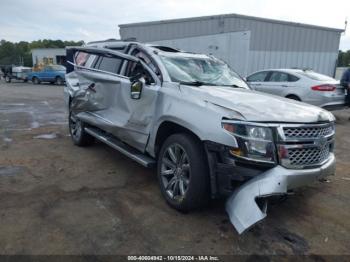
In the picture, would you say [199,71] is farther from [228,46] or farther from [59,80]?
[59,80]

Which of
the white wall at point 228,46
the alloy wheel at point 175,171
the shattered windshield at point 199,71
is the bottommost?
the alloy wheel at point 175,171

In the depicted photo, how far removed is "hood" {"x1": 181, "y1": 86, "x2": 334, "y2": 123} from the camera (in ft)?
10.1

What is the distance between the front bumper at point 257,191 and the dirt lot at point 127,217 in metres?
0.30

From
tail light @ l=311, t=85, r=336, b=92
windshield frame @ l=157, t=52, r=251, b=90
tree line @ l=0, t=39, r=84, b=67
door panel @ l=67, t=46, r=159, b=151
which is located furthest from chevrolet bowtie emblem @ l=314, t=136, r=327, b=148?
tree line @ l=0, t=39, r=84, b=67

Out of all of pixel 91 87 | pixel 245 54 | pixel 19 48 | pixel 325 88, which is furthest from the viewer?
pixel 19 48

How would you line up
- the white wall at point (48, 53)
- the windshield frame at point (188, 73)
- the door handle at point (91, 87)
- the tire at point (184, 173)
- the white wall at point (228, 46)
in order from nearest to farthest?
1. the tire at point (184, 173)
2. the windshield frame at point (188, 73)
3. the door handle at point (91, 87)
4. the white wall at point (228, 46)
5. the white wall at point (48, 53)

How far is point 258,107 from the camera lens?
3303mm

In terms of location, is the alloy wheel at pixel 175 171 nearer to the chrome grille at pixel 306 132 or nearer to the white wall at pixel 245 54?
the chrome grille at pixel 306 132

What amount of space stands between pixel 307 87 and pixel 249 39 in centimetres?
685

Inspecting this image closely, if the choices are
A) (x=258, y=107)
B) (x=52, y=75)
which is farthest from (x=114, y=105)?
(x=52, y=75)

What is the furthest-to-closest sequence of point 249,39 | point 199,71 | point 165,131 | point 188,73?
point 249,39, point 199,71, point 188,73, point 165,131

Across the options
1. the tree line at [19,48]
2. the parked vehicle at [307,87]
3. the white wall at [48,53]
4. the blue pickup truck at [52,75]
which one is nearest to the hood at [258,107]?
the parked vehicle at [307,87]

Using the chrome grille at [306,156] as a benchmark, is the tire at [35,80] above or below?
below

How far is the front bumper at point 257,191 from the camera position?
111 inches
